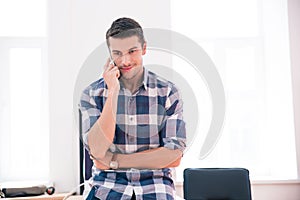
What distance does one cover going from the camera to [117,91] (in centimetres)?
125

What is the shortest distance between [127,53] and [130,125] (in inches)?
9.9

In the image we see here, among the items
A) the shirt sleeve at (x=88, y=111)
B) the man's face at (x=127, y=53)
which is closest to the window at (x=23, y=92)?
the shirt sleeve at (x=88, y=111)

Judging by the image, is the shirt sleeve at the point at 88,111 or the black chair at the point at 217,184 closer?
the shirt sleeve at the point at 88,111

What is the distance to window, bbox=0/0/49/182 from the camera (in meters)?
2.71

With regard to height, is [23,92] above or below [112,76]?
above

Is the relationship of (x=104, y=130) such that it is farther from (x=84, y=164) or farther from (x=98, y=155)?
(x=84, y=164)

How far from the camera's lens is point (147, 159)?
1.23 m

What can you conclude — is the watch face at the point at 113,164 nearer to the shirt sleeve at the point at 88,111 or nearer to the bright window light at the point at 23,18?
the shirt sleeve at the point at 88,111

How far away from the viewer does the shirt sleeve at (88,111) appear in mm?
1262

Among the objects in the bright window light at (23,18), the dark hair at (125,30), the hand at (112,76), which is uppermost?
the bright window light at (23,18)

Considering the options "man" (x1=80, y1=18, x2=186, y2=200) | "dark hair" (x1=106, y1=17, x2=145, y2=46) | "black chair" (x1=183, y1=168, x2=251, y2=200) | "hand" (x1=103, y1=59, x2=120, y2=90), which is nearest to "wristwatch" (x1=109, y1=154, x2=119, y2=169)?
"man" (x1=80, y1=18, x2=186, y2=200)

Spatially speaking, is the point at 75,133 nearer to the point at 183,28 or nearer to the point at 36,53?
the point at 36,53

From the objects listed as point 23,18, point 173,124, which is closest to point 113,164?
point 173,124

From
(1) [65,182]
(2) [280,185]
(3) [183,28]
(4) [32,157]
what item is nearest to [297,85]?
(2) [280,185]
